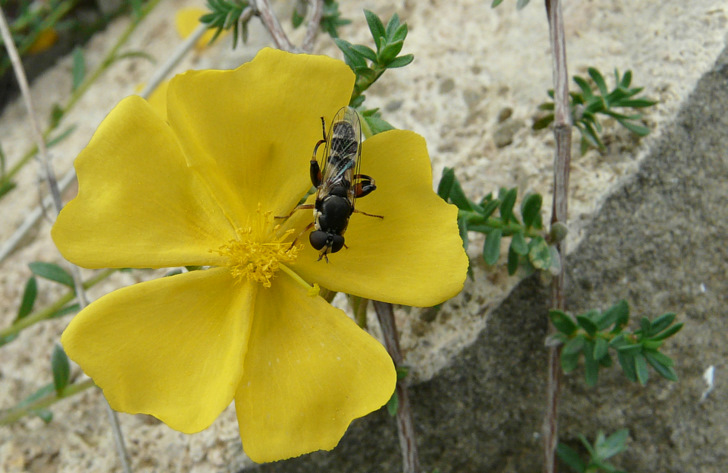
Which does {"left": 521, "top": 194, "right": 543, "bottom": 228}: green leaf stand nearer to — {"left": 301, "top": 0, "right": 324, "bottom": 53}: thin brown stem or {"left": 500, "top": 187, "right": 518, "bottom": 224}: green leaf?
{"left": 500, "top": 187, "right": 518, "bottom": 224}: green leaf

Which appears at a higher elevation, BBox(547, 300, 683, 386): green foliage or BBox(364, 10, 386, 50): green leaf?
BBox(364, 10, 386, 50): green leaf

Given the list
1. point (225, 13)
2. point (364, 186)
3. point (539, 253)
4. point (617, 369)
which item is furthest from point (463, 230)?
point (225, 13)

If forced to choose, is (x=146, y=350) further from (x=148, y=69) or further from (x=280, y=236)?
(x=148, y=69)

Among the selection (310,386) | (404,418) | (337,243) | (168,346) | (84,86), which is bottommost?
(404,418)

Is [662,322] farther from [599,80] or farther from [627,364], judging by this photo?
[599,80]

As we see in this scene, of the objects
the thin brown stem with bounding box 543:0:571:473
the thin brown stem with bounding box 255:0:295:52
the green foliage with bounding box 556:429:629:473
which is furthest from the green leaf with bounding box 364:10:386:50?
the green foliage with bounding box 556:429:629:473

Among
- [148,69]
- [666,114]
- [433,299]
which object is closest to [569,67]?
[666,114]

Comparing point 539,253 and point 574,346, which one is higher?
point 539,253
